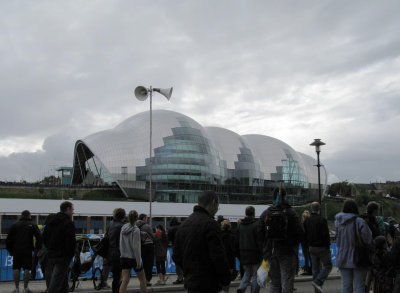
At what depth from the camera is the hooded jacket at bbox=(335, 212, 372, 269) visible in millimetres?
7402

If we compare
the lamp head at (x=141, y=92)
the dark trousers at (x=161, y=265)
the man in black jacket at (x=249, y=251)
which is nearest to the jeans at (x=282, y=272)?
the man in black jacket at (x=249, y=251)

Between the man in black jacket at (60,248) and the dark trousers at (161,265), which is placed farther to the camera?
the dark trousers at (161,265)

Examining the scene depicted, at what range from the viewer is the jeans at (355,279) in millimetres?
7535

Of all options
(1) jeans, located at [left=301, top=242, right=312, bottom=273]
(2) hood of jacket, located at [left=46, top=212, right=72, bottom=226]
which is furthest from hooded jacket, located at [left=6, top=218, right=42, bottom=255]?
(1) jeans, located at [left=301, top=242, right=312, bottom=273]

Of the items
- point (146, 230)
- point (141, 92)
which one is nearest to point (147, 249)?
point (146, 230)

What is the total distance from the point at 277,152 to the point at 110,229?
254ft

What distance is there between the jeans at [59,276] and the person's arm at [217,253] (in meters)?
4.41

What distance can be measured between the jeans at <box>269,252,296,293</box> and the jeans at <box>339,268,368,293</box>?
0.85m

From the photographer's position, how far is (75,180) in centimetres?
8181

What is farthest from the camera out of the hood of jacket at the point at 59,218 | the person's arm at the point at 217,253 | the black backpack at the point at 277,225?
the hood of jacket at the point at 59,218

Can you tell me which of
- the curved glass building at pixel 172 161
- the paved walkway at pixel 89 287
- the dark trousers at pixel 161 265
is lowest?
the paved walkway at pixel 89 287

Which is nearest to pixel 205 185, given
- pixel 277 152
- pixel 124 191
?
pixel 124 191

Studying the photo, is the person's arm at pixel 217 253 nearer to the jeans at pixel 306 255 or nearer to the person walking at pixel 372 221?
the person walking at pixel 372 221

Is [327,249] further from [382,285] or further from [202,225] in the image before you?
[202,225]
